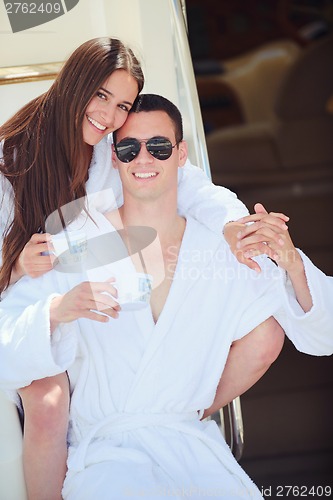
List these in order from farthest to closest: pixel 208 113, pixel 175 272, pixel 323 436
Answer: pixel 323 436 → pixel 208 113 → pixel 175 272

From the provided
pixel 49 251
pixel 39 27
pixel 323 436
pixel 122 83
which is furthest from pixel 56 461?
pixel 323 436

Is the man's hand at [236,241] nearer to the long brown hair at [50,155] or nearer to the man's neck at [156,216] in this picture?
the man's neck at [156,216]

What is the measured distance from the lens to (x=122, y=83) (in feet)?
5.19

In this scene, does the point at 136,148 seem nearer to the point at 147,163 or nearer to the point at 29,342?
the point at 147,163

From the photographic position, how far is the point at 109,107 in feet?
5.17

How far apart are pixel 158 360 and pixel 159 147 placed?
15.3 inches

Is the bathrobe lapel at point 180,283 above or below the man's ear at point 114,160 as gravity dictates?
below

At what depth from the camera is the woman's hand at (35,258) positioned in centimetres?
159

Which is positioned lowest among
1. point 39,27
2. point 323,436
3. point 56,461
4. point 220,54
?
point 323,436

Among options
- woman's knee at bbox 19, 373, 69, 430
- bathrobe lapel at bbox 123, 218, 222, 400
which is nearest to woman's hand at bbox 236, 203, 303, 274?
bathrobe lapel at bbox 123, 218, 222, 400

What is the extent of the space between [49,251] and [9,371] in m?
0.23

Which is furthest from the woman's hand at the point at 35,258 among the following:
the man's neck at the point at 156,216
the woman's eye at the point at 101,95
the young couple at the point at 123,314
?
the woman's eye at the point at 101,95

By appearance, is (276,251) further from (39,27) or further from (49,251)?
(39,27)

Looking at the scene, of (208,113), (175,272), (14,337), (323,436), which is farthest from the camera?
(323,436)
